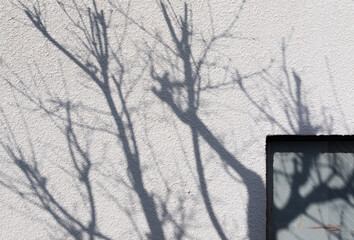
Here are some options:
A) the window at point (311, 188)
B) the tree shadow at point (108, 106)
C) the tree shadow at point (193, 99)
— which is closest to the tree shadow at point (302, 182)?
the window at point (311, 188)

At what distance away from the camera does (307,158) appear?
391 cm

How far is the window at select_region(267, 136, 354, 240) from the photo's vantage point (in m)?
3.90

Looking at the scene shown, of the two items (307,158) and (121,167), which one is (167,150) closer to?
(121,167)

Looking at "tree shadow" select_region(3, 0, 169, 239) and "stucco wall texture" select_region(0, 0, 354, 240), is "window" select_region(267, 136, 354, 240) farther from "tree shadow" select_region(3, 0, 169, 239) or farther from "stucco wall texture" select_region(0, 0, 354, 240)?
"tree shadow" select_region(3, 0, 169, 239)

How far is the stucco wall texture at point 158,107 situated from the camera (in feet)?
12.1

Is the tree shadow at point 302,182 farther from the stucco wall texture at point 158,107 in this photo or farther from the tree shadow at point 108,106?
the tree shadow at point 108,106

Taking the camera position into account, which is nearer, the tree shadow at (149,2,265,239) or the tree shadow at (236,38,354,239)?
the tree shadow at (149,2,265,239)

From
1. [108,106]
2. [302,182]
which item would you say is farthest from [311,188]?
[108,106]

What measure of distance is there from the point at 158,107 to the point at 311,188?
1.48m

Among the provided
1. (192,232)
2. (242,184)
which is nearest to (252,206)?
(242,184)

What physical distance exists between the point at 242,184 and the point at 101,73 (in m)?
1.47

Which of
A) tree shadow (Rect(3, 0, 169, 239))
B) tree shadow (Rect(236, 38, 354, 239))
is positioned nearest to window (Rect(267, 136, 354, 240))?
tree shadow (Rect(236, 38, 354, 239))

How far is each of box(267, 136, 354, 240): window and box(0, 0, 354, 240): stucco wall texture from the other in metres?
0.20

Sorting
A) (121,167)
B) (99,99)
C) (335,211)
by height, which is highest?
(99,99)
